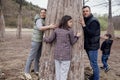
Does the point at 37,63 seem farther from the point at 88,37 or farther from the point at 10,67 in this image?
the point at 10,67

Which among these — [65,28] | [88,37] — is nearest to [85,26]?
[88,37]

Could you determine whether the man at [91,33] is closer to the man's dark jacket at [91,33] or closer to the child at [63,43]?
the man's dark jacket at [91,33]

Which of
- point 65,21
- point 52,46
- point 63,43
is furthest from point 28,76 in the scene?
point 65,21

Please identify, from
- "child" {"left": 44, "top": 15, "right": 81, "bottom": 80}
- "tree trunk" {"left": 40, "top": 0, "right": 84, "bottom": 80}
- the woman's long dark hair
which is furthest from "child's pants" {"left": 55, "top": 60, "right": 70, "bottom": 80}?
the woman's long dark hair

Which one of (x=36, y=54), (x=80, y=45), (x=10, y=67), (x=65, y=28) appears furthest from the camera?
(x=10, y=67)

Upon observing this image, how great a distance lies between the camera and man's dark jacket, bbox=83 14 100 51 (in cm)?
634

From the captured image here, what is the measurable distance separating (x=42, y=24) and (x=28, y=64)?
112 cm

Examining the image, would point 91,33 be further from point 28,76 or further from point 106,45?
point 106,45

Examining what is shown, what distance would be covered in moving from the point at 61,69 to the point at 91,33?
3.95 feet

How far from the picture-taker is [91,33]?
20.9 ft

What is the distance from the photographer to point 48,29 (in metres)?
6.02

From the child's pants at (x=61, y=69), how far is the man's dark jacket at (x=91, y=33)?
38.0 inches

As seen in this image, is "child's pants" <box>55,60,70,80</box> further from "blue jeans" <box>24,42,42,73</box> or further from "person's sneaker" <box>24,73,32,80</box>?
"person's sneaker" <box>24,73,32,80</box>

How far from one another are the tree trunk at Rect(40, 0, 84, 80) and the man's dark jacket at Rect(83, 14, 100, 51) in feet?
0.98
